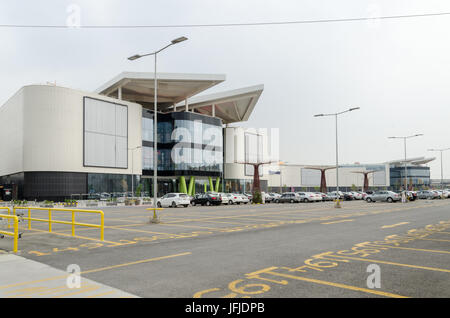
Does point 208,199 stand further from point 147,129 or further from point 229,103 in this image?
point 229,103

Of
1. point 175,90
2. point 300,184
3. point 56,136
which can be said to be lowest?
point 300,184

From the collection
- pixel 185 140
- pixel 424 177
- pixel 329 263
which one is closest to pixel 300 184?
pixel 424 177

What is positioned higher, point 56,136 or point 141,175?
point 56,136

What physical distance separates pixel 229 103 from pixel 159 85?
20703 millimetres

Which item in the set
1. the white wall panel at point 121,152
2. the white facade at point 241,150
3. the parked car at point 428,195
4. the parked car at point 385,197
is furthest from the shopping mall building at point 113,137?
the parked car at point 428,195

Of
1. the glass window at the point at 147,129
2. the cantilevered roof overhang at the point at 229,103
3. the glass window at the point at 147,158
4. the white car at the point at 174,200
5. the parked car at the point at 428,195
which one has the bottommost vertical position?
the parked car at the point at 428,195

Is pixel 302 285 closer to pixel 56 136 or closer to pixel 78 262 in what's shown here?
pixel 78 262

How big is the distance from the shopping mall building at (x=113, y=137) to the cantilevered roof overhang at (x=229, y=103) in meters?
0.22

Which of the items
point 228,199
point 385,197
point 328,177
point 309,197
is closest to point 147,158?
point 228,199

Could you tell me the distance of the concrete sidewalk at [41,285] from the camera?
228 inches

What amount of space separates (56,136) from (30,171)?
6.29m

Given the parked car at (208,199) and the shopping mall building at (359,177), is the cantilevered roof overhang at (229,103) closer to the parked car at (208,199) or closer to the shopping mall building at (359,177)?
the parked car at (208,199)

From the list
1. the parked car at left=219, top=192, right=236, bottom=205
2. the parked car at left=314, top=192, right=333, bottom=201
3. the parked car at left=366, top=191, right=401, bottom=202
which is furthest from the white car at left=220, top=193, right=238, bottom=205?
the parked car at left=366, top=191, right=401, bottom=202
